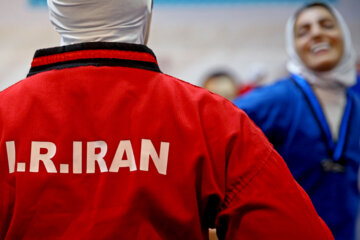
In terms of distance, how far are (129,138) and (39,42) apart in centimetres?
309

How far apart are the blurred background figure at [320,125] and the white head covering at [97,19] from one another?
78 centimetres

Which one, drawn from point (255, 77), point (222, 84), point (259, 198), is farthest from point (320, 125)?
point (255, 77)

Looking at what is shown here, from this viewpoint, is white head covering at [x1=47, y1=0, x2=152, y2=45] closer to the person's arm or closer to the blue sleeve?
the person's arm

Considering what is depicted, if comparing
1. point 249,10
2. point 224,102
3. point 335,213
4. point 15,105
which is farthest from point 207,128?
point 249,10

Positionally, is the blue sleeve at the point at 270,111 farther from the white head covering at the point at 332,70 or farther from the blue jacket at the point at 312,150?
the white head covering at the point at 332,70

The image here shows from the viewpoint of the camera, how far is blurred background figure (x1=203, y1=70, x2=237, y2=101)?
314 cm

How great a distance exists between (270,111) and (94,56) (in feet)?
2.97

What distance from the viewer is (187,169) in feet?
2.49

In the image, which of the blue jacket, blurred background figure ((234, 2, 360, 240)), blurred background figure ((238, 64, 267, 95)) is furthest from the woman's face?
blurred background figure ((238, 64, 267, 95))

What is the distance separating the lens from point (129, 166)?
76 centimetres

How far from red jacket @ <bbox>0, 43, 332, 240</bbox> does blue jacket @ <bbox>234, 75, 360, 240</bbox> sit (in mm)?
802

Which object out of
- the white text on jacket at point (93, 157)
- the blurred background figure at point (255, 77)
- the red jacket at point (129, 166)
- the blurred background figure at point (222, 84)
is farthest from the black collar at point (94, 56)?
Answer: the blurred background figure at point (255, 77)

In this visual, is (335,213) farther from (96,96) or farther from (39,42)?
(39,42)

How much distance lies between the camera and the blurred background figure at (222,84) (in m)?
3.14
